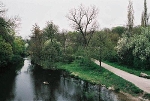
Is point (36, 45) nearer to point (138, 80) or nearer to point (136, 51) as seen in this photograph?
point (136, 51)

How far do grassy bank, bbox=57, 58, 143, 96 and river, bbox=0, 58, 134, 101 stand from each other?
1.26 m

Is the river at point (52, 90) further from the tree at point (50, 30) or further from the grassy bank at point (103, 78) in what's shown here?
the tree at point (50, 30)

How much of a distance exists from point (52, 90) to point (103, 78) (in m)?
8.89

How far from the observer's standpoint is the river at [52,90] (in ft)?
87.0

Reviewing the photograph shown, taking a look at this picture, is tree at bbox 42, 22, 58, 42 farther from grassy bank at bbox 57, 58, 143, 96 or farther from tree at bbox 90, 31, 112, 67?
tree at bbox 90, 31, 112, 67

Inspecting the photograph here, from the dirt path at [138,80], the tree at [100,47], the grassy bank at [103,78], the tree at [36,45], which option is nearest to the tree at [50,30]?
the tree at [36,45]

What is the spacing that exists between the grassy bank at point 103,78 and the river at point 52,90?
1265mm

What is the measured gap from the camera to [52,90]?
98.8ft

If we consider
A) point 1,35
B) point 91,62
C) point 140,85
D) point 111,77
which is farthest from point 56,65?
point 140,85

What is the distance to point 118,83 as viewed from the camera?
1211 inches

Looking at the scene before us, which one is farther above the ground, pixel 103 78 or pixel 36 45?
pixel 36 45

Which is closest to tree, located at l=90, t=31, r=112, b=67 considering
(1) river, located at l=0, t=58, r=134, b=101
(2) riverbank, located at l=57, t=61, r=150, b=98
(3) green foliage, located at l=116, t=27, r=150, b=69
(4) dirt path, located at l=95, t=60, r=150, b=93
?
(2) riverbank, located at l=57, t=61, r=150, b=98

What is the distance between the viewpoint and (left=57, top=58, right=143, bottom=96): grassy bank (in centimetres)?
2800

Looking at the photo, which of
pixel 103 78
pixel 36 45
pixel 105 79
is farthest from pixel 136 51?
pixel 36 45
